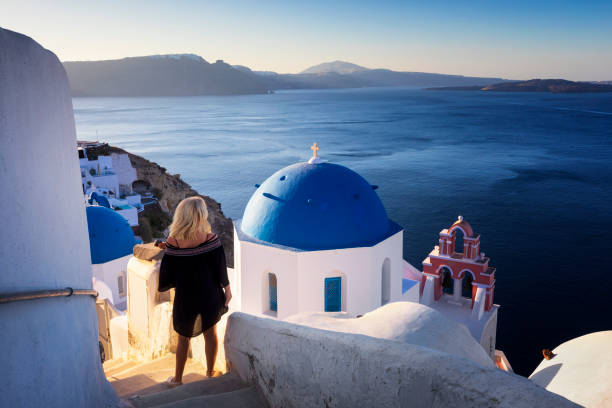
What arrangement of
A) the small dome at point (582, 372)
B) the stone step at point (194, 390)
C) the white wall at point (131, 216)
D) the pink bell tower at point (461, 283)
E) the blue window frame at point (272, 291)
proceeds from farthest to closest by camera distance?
the white wall at point (131, 216) < the pink bell tower at point (461, 283) < the blue window frame at point (272, 291) < the small dome at point (582, 372) < the stone step at point (194, 390)

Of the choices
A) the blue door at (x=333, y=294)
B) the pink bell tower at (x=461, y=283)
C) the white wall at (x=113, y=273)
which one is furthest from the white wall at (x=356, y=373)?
the white wall at (x=113, y=273)

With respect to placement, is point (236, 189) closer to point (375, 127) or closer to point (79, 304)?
point (79, 304)

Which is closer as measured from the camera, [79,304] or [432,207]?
[79,304]

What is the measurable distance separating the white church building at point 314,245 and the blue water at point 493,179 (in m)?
11.9

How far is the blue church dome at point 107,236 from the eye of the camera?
15.3 meters

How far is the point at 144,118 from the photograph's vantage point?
12081 cm

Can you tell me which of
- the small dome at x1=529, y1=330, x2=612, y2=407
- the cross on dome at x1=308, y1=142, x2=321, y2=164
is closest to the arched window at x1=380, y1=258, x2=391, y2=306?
the cross on dome at x1=308, y1=142, x2=321, y2=164

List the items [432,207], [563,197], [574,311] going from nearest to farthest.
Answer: [574,311], [432,207], [563,197]

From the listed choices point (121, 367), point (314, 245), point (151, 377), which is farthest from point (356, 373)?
point (314, 245)

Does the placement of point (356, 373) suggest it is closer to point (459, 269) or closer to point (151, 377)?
point (151, 377)

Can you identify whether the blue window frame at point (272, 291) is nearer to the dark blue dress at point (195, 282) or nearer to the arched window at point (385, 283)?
the arched window at point (385, 283)

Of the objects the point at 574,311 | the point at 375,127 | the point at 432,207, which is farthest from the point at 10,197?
the point at 375,127

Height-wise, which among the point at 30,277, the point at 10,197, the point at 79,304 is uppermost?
the point at 10,197

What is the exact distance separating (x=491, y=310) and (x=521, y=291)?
1180 cm
